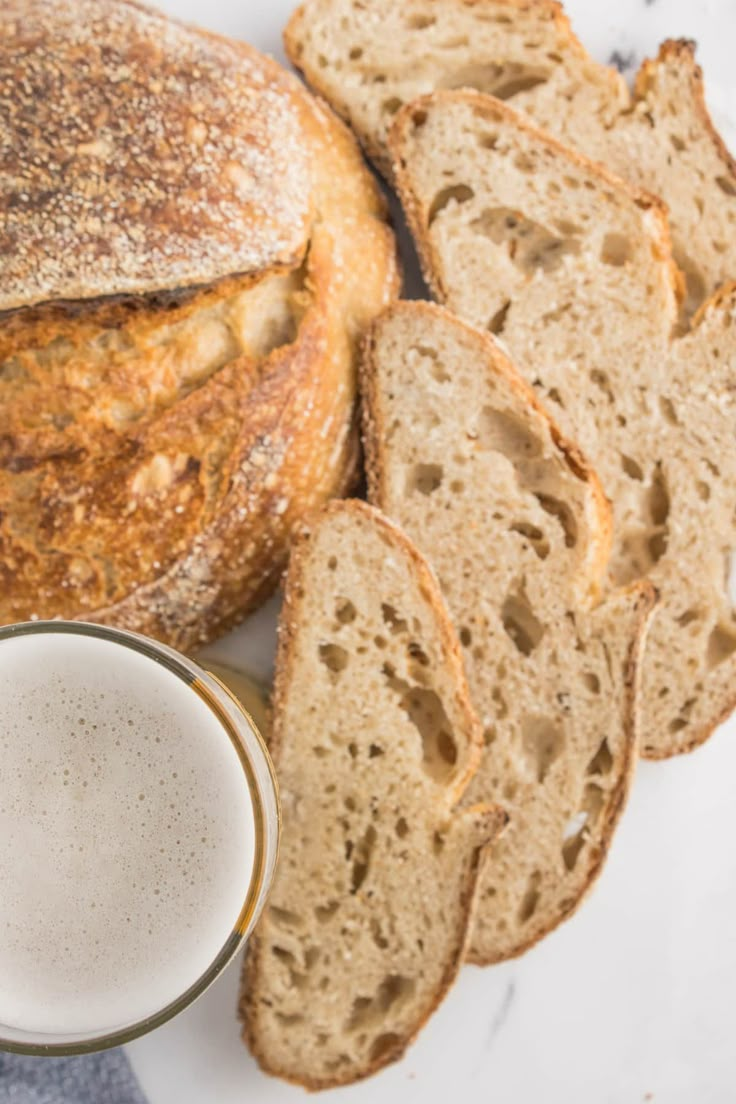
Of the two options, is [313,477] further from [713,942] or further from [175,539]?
[713,942]

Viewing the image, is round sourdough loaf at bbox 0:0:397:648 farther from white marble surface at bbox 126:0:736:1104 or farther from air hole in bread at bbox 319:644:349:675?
white marble surface at bbox 126:0:736:1104

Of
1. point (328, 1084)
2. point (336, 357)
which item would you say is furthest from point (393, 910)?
point (336, 357)

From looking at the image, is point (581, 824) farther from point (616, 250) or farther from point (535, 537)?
point (616, 250)

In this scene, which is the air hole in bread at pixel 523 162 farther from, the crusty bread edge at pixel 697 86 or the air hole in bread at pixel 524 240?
the crusty bread edge at pixel 697 86

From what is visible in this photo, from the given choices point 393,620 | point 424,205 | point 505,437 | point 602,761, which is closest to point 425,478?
point 505,437

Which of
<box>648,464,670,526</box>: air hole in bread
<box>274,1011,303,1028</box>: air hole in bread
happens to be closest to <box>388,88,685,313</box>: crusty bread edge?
<box>648,464,670,526</box>: air hole in bread
